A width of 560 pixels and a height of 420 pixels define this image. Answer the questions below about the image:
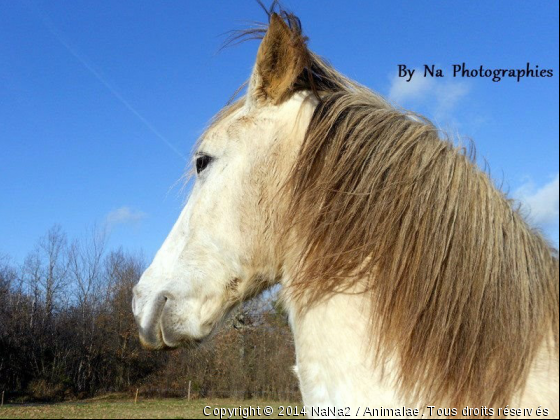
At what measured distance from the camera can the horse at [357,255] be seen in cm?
138

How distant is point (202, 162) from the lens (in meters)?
2.04

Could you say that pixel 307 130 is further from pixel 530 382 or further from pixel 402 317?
pixel 530 382

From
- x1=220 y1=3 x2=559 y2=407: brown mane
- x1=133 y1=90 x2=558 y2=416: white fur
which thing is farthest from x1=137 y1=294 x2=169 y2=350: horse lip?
x1=220 y1=3 x2=559 y2=407: brown mane

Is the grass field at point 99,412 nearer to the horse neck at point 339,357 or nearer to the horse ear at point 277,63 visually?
the horse neck at point 339,357

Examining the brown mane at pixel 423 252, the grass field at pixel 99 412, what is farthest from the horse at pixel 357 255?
the grass field at pixel 99 412

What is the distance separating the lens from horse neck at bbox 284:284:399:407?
1419 millimetres

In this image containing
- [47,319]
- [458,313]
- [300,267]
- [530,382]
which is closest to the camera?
[530,382]

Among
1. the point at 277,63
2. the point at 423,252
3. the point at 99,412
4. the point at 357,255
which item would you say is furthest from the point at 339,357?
the point at 99,412

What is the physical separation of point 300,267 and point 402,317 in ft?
1.41

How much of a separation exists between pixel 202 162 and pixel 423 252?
1.11m

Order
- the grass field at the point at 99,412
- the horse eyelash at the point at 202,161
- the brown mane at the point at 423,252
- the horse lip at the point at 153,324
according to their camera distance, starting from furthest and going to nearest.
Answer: the grass field at the point at 99,412 → the horse eyelash at the point at 202,161 → the horse lip at the point at 153,324 → the brown mane at the point at 423,252

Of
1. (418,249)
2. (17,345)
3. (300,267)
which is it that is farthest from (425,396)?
(17,345)

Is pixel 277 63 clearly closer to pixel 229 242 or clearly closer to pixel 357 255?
pixel 229 242

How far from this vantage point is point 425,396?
1.38 metres
